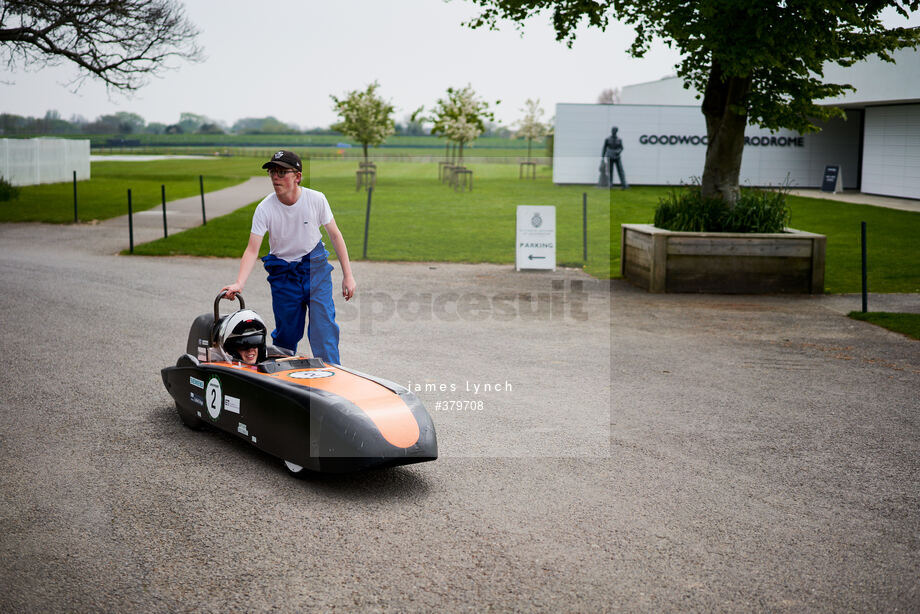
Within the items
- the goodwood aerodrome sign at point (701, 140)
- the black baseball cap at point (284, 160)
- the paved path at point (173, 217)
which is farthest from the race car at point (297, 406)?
the goodwood aerodrome sign at point (701, 140)

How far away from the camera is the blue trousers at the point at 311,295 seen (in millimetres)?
6336

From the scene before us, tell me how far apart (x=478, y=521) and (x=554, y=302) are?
7799 mm

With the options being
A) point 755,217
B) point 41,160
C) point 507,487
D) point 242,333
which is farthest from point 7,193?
point 507,487

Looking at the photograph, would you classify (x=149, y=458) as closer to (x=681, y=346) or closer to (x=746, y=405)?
(x=746, y=405)

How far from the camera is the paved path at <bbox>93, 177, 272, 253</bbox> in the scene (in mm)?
18906

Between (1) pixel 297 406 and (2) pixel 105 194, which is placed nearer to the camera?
(1) pixel 297 406

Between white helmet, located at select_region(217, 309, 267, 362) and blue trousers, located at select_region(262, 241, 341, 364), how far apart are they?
386 mm

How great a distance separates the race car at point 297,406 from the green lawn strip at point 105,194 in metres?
18.4

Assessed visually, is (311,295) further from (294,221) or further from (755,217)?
(755,217)

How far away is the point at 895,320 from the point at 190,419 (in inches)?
352

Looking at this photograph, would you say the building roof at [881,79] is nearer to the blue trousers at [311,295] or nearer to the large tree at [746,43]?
the large tree at [746,43]

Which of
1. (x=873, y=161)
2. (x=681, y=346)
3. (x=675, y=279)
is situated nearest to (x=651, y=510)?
(x=681, y=346)

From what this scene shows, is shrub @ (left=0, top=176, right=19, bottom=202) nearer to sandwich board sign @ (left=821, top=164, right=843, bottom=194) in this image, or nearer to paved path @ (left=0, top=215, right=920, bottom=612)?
paved path @ (left=0, top=215, right=920, bottom=612)

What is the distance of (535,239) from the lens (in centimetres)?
1555
